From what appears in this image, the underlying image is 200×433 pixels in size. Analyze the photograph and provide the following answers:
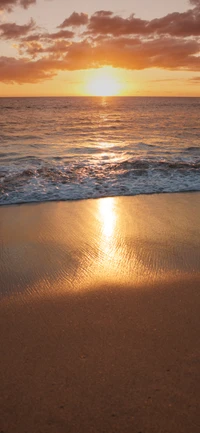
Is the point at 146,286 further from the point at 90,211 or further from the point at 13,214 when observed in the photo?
the point at 13,214

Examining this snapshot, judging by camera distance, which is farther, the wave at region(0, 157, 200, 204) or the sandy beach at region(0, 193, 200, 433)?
the wave at region(0, 157, 200, 204)

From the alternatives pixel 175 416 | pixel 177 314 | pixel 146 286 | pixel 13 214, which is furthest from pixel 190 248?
pixel 13 214

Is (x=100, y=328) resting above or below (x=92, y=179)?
below

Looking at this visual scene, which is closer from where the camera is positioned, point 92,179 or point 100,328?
point 100,328

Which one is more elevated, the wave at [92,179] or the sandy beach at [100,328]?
the wave at [92,179]

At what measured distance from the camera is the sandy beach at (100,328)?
213 cm

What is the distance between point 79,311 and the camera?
321cm

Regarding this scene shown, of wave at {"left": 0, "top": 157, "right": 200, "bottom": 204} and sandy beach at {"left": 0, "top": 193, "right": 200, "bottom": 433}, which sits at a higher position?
wave at {"left": 0, "top": 157, "right": 200, "bottom": 204}

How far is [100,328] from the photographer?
9.57 feet

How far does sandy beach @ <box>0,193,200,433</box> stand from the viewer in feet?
6.98

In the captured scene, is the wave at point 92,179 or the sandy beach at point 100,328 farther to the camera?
the wave at point 92,179

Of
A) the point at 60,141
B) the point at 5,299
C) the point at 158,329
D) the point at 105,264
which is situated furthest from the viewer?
the point at 60,141

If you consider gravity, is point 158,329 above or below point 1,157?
below

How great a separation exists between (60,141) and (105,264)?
15501 mm
